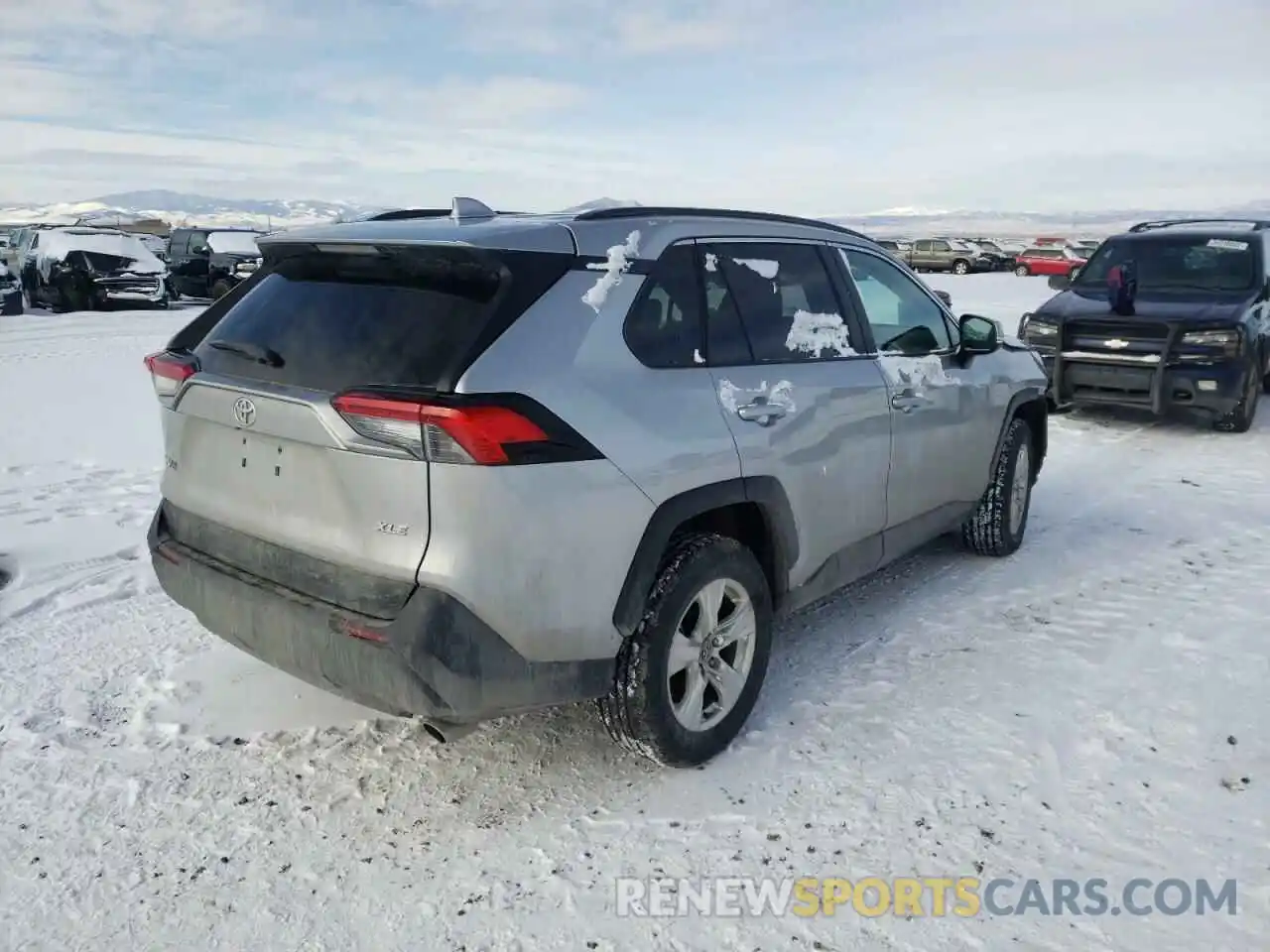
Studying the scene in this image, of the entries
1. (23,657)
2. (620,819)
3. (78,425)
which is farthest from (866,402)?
(78,425)

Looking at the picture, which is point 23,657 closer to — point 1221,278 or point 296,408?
point 296,408

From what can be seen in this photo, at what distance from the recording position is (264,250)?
3295mm

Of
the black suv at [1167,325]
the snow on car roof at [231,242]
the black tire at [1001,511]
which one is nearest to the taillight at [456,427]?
the black tire at [1001,511]

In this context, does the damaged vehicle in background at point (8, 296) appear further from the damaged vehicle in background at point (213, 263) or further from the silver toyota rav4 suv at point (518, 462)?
the silver toyota rav4 suv at point (518, 462)

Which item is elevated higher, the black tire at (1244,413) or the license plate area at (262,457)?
the license plate area at (262,457)

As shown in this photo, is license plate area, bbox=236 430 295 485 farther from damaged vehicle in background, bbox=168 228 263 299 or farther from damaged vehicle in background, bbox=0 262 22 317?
damaged vehicle in background, bbox=168 228 263 299

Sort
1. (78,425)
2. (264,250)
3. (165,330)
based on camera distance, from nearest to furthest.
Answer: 1. (264,250)
2. (78,425)
3. (165,330)

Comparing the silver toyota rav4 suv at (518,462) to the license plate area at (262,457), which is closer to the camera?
the silver toyota rav4 suv at (518,462)

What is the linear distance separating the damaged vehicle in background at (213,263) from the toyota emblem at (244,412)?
1987 centimetres

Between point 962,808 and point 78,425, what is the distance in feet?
25.0

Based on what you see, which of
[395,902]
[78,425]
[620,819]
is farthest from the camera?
[78,425]

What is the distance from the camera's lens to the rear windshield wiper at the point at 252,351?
2.95 meters

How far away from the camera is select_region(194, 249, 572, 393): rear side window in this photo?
267 cm

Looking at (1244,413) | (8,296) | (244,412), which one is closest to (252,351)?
(244,412)
